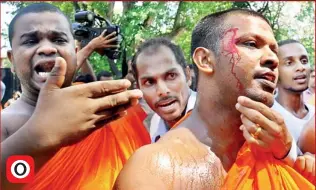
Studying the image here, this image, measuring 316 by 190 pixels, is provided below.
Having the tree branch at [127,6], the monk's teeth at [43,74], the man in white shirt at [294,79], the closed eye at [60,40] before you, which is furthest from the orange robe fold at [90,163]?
the man in white shirt at [294,79]

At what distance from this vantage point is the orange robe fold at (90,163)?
7.39ft

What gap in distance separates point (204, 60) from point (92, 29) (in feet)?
2.50

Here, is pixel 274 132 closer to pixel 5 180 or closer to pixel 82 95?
pixel 82 95

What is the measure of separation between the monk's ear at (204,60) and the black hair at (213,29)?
0.03 metres

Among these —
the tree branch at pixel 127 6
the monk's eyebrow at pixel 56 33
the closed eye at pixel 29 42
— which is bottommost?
the closed eye at pixel 29 42

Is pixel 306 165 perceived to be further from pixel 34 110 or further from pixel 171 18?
pixel 171 18

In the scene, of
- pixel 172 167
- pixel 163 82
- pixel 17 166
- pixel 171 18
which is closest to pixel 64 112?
pixel 17 166

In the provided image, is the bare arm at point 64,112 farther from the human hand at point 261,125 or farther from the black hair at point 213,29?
the black hair at point 213,29

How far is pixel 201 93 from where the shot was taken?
7.65 ft

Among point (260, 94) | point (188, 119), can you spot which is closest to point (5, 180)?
point (188, 119)

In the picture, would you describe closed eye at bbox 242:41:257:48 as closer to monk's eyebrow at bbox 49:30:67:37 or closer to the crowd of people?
the crowd of people

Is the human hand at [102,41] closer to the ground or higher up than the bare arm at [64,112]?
higher up

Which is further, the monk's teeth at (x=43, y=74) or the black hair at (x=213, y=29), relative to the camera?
the black hair at (x=213, y=29)

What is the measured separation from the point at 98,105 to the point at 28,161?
32 centimetres
